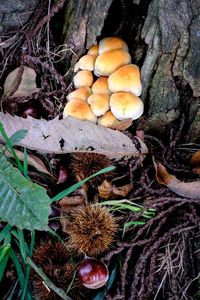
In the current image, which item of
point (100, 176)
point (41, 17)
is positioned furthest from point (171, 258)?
point (41, 17)

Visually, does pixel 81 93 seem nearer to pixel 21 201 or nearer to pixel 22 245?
pixel 21 201

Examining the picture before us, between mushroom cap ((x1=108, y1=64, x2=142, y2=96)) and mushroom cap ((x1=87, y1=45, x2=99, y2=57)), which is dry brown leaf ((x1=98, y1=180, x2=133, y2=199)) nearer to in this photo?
mushroom cap ((x1=108, y1=64, x2=142, y2=96))

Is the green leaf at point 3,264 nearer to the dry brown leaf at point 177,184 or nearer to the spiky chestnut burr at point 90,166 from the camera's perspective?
the spiky chestnut burr at point 90,166

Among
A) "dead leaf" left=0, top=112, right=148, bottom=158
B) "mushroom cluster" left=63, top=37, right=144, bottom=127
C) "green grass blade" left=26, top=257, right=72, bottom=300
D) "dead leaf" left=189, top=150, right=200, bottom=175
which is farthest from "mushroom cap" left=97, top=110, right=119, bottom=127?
"green grass blade" left=26, top=257, right=72, bottom=300

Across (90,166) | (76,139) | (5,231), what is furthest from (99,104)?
(5,231)

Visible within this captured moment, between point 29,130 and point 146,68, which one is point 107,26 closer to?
point 146,68

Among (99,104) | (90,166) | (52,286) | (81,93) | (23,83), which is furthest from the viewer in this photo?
(23,83)

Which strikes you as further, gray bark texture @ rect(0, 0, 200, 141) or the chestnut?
gray bark texture @ rect(0, 0, 200, 141)
